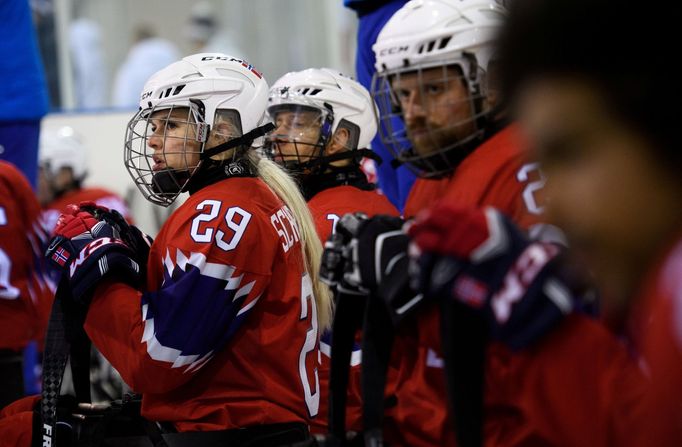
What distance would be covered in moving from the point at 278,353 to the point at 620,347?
4.14 ft

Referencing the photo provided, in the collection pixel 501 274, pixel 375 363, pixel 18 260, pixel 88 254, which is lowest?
pixel 18 260

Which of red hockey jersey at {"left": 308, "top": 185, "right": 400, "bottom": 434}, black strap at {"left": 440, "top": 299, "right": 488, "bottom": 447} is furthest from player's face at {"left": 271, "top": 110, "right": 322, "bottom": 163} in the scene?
black strap at {"left": 440, "top": 299, "right": 488, "bottom": 447}

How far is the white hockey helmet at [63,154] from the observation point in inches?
250

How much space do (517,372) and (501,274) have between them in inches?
7.5

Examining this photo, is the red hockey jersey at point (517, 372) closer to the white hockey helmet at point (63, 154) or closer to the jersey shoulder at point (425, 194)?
the jersey shoulder at point (425, 194)

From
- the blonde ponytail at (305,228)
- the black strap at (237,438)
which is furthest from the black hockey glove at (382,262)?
the blonde ponytail at (305,228)

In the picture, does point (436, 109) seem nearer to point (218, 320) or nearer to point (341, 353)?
point (341, 353)

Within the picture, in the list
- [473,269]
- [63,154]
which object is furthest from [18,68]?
[473,269]

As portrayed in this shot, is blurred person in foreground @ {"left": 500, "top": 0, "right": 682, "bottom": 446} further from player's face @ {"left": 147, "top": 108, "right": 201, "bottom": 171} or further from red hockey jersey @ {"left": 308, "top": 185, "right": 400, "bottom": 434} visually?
red hockey jersey @ {"left": 308, "top": 185, "right": 400, "bottom": 434}

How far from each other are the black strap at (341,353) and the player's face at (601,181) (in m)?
0.76

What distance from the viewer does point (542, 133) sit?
1.12m

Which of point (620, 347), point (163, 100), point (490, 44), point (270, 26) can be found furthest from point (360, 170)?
point (270, 26)

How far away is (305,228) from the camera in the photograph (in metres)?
2.66

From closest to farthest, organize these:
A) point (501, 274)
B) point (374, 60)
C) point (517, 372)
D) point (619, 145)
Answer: point (619, 145)
point (501, 274)
point (517, 372)
point (374, 60)
